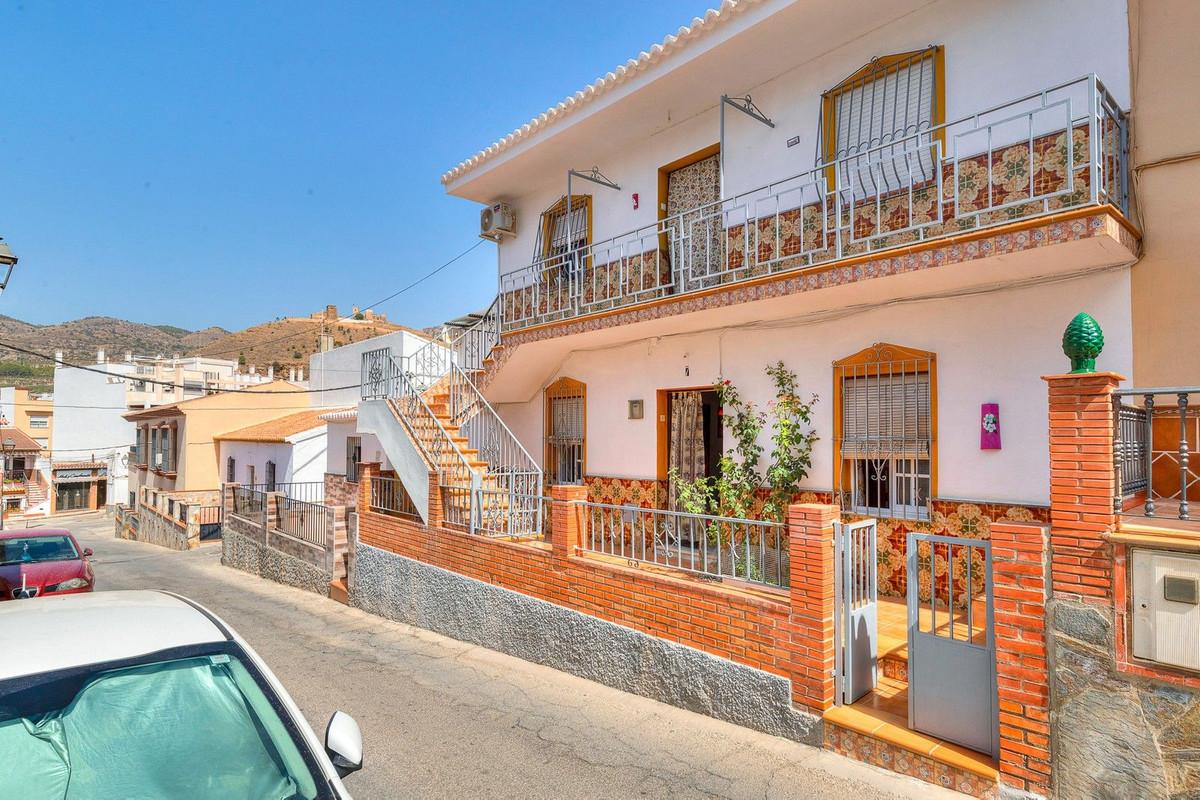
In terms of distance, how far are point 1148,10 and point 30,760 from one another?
8.93 meters

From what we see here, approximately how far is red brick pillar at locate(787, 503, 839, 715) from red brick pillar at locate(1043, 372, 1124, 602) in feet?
4.67

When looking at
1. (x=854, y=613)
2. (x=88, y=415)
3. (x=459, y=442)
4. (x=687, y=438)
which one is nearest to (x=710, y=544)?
(x=687, y=438)

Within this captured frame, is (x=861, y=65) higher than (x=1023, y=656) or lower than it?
higher

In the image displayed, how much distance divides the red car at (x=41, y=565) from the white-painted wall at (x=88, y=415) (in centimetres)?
3988

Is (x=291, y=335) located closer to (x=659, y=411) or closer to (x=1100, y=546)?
(x=659, y=411)

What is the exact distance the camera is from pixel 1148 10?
226 inches

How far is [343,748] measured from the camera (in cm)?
263

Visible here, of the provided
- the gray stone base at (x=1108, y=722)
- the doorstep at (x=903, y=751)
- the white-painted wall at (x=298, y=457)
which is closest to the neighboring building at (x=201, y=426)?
the white-painted wall at (x=298, y=457)

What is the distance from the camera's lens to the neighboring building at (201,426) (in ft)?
92.1

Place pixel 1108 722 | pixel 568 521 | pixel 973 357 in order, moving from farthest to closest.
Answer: pixel 568 521 → pixel 973 357 → pixel 1108 722

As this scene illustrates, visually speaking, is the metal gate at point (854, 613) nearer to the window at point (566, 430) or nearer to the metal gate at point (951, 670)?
the metal gate at point (951, 670)

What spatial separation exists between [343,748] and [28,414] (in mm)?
60435

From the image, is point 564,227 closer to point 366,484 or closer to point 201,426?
point 366,484

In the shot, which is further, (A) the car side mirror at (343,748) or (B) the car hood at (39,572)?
(B) the car hood at (39,572)
